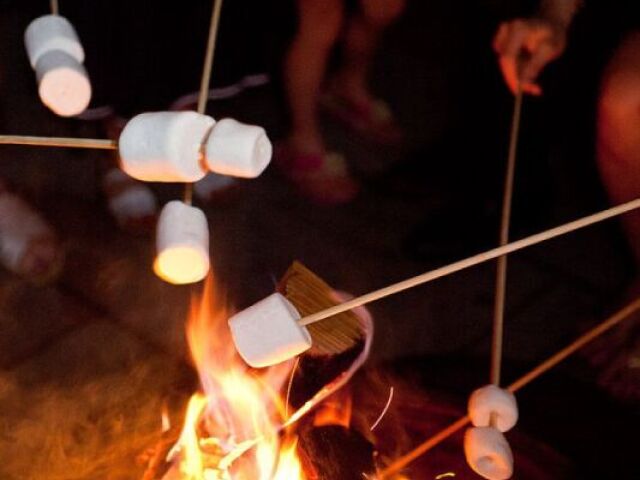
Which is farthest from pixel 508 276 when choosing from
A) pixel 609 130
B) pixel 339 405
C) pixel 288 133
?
pixel 339 405

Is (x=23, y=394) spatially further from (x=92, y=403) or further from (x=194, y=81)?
(x=194, y=81)

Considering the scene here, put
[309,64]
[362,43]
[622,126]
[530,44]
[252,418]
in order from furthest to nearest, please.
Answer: [362,43] → [309,64] → [622,126] → [530,44] → [252,418]

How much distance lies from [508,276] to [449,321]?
0.20 m

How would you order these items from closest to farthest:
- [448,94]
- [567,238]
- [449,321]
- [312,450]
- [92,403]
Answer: [312,450] → [92,403] → [449,321] → [567,238] → [448,94]

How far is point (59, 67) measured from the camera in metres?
0.86

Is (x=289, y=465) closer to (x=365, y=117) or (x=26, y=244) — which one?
(x=26, y=244)

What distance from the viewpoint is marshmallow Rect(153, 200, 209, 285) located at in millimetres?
889

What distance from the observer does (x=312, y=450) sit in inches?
38.8

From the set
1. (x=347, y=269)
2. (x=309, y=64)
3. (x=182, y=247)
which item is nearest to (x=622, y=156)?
(x=347, y=269)

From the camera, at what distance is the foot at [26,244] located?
1524mm

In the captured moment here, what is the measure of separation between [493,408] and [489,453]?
0.21 feet

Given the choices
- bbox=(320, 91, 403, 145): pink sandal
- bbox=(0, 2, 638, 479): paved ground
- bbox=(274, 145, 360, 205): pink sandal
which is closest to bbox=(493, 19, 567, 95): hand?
bbox=(0, 2, 638, 479): paved ground

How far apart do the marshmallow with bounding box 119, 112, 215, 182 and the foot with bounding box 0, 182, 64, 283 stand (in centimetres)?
77

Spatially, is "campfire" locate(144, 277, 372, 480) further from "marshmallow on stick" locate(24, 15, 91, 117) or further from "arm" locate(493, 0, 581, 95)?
"arm" locate(493, 0, 581, 95)
